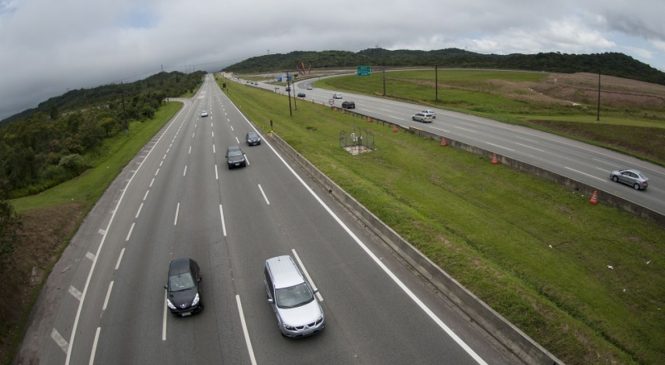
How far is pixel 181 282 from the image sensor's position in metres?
15.5

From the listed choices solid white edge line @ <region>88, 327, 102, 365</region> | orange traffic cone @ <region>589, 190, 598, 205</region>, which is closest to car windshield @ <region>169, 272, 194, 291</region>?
solid white edge line @ <region>88, 327, 102, 365</region>

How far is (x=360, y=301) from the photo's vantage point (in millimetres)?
14938

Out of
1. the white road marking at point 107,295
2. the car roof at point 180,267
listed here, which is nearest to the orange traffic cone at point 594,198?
the car roof at point 180,267

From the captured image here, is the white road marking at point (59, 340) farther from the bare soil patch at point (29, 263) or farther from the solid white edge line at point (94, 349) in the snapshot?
the bare soil patch at point (29, 263)

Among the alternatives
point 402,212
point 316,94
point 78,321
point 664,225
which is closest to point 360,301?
point 402,212

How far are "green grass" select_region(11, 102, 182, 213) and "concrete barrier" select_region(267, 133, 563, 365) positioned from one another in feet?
64.6

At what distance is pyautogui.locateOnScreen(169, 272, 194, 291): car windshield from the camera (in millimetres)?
15289

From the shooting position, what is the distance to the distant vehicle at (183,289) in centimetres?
1467

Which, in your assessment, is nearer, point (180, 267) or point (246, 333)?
point (246, 333)

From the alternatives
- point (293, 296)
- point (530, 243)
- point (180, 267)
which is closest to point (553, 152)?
point (530, 243)

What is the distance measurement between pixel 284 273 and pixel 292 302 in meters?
1.39

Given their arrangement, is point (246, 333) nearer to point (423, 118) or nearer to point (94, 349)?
point (94, 349)

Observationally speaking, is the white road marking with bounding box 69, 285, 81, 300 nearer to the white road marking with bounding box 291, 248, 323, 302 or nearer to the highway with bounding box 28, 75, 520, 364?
the highway with bounding box 28, 75, 520, 364

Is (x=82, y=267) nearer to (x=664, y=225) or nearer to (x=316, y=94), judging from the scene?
(x=664, y=225)
